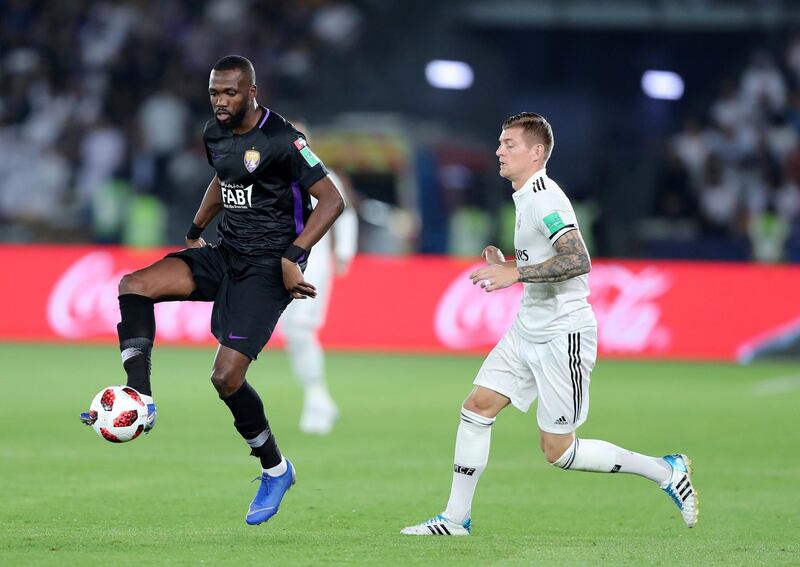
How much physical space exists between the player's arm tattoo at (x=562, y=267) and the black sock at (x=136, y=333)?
1879 millimetres

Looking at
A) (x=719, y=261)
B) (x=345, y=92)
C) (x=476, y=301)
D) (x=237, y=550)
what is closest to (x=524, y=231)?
(x=237, y=550)

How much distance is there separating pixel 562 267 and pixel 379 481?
9.35ft

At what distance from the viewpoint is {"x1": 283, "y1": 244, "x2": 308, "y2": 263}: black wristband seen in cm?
682

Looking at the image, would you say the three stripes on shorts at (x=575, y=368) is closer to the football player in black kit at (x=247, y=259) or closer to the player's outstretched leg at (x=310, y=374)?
the football player in black kit at (x=247, y=259)

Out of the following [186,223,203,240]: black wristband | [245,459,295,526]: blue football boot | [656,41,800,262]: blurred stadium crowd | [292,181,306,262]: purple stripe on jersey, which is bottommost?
[245,459,295,526]: blue football boot

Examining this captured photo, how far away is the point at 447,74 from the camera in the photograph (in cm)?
2427

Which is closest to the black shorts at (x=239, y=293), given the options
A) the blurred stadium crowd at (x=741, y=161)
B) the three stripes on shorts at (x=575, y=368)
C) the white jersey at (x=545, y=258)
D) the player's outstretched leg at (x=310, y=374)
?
the white jersey at (x=545, y=258)

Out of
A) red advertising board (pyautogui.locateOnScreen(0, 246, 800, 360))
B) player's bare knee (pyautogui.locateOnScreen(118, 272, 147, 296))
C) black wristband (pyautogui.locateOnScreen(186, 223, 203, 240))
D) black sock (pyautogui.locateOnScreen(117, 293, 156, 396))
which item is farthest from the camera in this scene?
red advertising board (pyautogui.locateOnScreen(0, 246, 800, 360))

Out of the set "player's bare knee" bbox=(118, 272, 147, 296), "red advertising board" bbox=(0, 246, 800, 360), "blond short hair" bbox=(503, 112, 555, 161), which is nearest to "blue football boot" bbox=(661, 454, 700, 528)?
"blond short hair" bbox=(503, 112, 555, 161)

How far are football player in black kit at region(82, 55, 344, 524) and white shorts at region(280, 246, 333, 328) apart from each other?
3.83m

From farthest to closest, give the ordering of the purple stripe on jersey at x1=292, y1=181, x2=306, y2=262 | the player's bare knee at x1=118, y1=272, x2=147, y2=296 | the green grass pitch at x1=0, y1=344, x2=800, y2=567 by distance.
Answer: the purple stripe on jersey at x1=292, y1=181, x2=306, y2=262, the player's bare knee at x1=118, y1=272, x2=147, y2=296, the green grass pitch at x1=0, y1=344, x2=800, y2=567

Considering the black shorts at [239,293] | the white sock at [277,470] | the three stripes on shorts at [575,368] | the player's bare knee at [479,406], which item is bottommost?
the white sock at [277,470]

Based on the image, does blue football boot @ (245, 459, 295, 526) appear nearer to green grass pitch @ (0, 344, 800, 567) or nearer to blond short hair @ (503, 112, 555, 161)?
green grass pitch @ (0, 344, 800, 567)

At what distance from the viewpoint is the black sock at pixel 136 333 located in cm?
675
